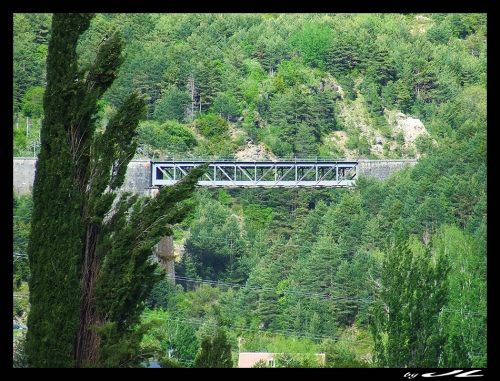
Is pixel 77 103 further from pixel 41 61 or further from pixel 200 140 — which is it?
pixel 41 61

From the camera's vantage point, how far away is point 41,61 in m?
76.0

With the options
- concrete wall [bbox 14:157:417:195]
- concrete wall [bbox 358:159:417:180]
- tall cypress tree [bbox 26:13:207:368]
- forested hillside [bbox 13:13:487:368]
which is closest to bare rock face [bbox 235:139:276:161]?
forested hillside [bbox 13:13:487:368]

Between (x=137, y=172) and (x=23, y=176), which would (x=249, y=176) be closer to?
(x=137, y=172)

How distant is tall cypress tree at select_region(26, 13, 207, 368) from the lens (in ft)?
40.4

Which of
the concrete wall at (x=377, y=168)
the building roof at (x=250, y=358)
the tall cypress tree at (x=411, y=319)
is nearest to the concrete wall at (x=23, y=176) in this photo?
the concrete wall at (x=377, y=168)

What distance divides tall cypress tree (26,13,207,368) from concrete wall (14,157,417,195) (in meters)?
32.2

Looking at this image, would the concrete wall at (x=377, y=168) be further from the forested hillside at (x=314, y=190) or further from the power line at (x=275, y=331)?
the power line at (x=275, y=331)

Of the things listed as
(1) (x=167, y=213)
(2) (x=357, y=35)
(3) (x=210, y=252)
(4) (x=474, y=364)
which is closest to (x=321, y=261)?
(3) (x=210, y=252)

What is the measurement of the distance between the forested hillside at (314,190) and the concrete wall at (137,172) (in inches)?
33.6

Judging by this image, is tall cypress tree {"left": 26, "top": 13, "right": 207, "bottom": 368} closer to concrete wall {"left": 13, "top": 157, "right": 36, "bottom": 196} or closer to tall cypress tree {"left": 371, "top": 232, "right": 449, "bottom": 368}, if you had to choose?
tall cypress tree {"left": 371, "top": 232, "right": 449, "bottom": 368}

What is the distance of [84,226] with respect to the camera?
1265 cm

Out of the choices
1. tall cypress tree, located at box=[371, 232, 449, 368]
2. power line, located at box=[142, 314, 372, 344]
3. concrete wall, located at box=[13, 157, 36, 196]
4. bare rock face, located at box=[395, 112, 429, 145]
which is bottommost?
power line, located at box=[142, 314, 372, 344]

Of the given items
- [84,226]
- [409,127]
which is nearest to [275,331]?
[84,226]

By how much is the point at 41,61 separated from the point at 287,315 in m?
38.5
